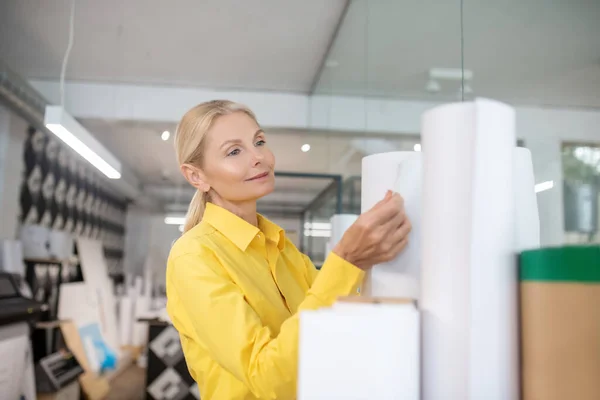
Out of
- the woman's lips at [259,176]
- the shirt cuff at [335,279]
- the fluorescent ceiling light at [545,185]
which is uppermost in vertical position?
the fluorescent ceiling light at [545,185]

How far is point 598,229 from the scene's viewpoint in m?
1.19

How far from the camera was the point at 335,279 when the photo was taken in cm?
83

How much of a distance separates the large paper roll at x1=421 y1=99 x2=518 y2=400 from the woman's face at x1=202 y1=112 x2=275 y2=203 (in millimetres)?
571

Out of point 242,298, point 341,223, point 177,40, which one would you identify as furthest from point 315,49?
point 242,298

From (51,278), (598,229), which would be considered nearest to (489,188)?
(598,229)

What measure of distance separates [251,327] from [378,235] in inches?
10.4

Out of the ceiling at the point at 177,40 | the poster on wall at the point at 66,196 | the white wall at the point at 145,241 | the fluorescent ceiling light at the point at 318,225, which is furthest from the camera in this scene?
the white wall at the point at 145,241

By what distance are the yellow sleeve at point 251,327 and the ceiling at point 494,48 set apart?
0.89 meters

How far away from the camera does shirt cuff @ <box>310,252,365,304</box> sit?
2.71ft

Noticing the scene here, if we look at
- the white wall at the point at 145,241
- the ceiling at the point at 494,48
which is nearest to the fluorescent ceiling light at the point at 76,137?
the ceiling at the point at 494,48

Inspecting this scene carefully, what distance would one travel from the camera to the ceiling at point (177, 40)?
3.75m

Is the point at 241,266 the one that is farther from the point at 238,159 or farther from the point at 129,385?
the point at 129,385

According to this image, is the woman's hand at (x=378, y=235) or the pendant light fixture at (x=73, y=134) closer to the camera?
the woman's hand at (x=378, y=235)

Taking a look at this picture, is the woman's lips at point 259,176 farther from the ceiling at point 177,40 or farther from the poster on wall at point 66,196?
the poster on wall at point 66,196
